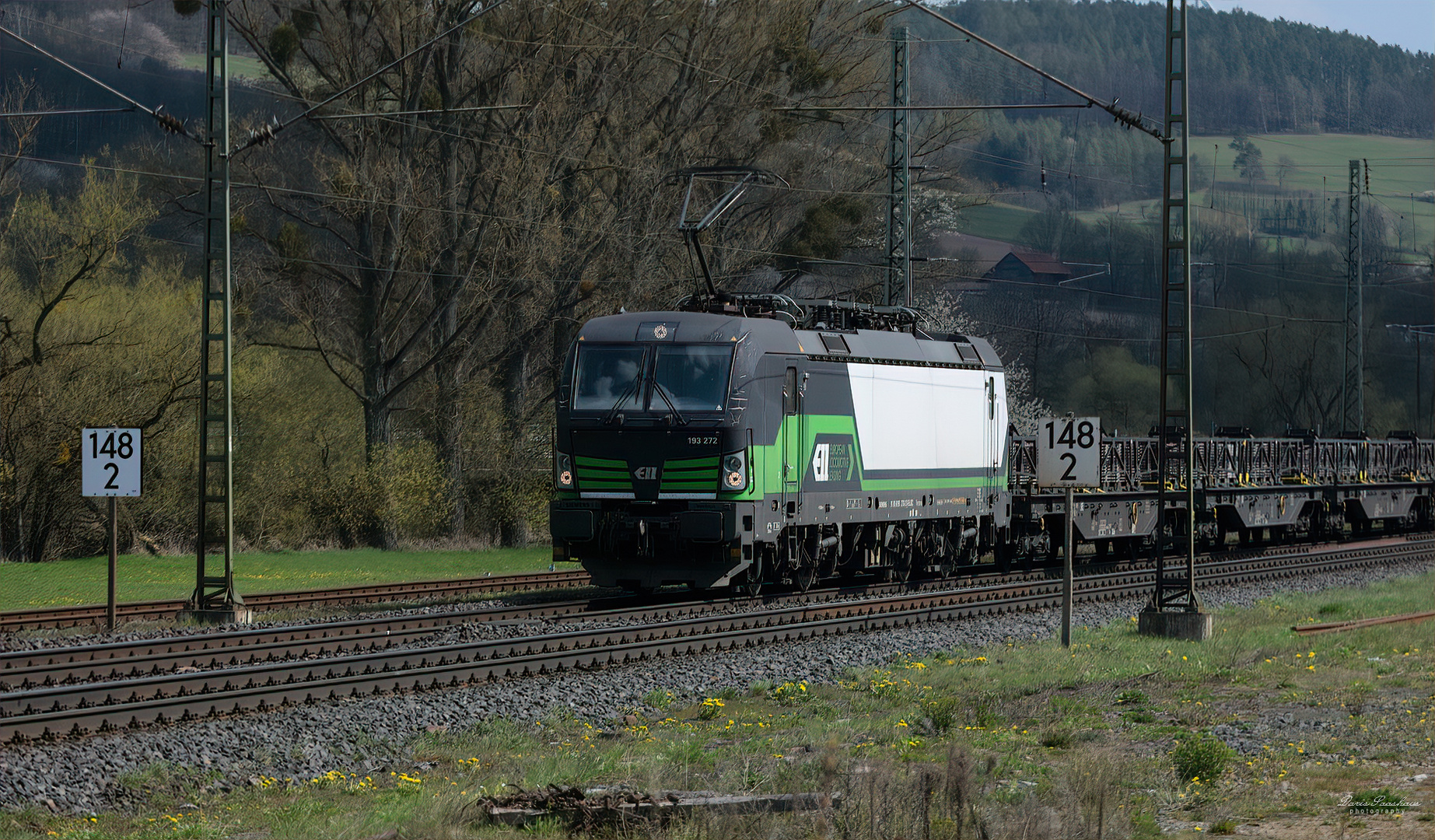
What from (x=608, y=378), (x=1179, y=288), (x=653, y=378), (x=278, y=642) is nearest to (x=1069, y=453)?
(x=1179, y=288)

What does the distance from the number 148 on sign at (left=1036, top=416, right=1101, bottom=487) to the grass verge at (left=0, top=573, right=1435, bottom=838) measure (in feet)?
6.45

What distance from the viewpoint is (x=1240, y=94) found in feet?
497

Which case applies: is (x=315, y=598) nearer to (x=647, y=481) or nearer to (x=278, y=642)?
(x=647, y=481)

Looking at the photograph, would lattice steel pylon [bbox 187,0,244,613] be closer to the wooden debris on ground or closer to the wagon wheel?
the wagon wheel

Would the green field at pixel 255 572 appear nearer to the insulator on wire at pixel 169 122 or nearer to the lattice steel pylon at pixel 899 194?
the insulator on wire at pixel 169 122

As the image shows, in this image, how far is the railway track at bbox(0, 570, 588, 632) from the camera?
A: 59.1 ft

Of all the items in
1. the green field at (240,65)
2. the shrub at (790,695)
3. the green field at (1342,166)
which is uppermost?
the green field at (1342,166)

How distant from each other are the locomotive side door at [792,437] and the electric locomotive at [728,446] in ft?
0.07

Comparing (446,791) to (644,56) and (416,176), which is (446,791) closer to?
(416,176)

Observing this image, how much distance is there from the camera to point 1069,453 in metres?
16.2

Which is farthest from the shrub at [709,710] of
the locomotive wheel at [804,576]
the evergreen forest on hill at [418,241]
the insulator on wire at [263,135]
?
the evergreen forest on hill at [418,241]

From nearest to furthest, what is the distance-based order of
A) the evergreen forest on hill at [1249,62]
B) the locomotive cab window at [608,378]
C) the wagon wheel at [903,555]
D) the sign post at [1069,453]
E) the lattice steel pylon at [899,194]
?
the sign post at [1069,453] → the locomotive cab window at [608,378] → the wagon wheel at [903,555] → the lattice steel pylon at [899,194] → the evergreen forest on hill at [1249,62]

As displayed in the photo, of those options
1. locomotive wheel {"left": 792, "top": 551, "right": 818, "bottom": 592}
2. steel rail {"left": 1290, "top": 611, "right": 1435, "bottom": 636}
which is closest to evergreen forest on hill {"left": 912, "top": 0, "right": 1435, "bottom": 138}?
locomotive wheel {"left": 792, "top": 551, "right": 818, "bottom": 592}

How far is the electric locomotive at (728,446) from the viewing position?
1920 cm
